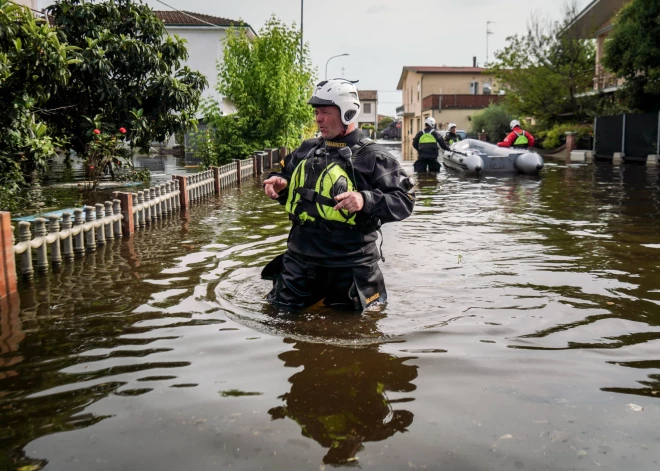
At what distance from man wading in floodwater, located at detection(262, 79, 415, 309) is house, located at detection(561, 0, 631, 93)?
30.2m

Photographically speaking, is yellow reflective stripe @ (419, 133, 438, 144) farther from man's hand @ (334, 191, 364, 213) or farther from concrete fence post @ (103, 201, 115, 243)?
man's hand @ (334, 191, 364, 213)

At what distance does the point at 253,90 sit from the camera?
23.0 meters

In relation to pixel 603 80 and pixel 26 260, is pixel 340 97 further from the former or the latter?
pixel 603 80

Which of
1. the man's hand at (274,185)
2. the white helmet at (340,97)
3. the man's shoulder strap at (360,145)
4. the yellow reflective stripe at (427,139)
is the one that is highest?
the white helmet at (340,97)

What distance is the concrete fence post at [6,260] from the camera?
652 centimetres

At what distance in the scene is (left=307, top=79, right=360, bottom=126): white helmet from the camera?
538 centimetres

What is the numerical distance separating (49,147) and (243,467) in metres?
9.26

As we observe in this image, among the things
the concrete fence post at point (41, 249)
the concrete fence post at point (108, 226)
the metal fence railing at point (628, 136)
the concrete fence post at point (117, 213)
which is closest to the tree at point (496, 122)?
the metal fence railing at point (628, 136)

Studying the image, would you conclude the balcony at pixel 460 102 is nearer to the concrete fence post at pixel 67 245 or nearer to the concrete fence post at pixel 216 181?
the concrete fence post at pixel 216 181

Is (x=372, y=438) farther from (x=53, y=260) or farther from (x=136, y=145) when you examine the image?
(x=136, y=145)

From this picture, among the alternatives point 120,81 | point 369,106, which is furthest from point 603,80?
point 369,106

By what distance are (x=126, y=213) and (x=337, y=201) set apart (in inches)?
216

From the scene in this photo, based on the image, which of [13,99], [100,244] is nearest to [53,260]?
[100,244]

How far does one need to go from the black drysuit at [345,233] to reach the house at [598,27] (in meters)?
30.2
